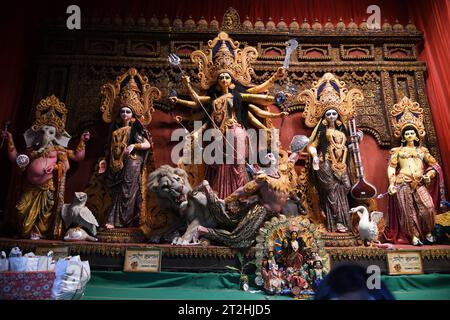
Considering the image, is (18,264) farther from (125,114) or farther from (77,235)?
(125,114)

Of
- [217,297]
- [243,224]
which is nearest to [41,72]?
[243,224]

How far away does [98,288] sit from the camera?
11.6ft

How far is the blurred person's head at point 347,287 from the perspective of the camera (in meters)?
1.46

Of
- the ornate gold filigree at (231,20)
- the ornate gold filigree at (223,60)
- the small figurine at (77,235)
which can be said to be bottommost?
the small figurine at (77,235)

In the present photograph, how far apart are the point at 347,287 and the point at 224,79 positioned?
146 inches

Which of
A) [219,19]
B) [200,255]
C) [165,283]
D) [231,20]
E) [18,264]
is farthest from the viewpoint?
[219,19]

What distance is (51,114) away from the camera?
486 centimetres

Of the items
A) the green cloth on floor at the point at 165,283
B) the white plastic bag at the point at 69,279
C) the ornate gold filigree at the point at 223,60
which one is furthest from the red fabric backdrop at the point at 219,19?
the white plastic bag at the point at 69,279

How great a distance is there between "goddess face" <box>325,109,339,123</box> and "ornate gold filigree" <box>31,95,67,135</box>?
12.0ft

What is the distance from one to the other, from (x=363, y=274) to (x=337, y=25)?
17.2 feet

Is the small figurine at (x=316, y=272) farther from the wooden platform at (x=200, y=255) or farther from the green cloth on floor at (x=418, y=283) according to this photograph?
the green cloth on floor at (x=418, y=283)

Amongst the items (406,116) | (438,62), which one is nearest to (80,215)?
(406,116)

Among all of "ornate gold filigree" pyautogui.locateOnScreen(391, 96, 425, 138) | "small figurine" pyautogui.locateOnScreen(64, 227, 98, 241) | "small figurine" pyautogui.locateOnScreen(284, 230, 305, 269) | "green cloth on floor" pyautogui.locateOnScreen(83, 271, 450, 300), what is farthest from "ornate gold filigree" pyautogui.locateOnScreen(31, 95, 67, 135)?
"ornate gold filigree" pyautogui.locateOnScreen(391, 96, 425, 138)

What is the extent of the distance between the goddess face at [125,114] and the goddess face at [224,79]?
1.31m
